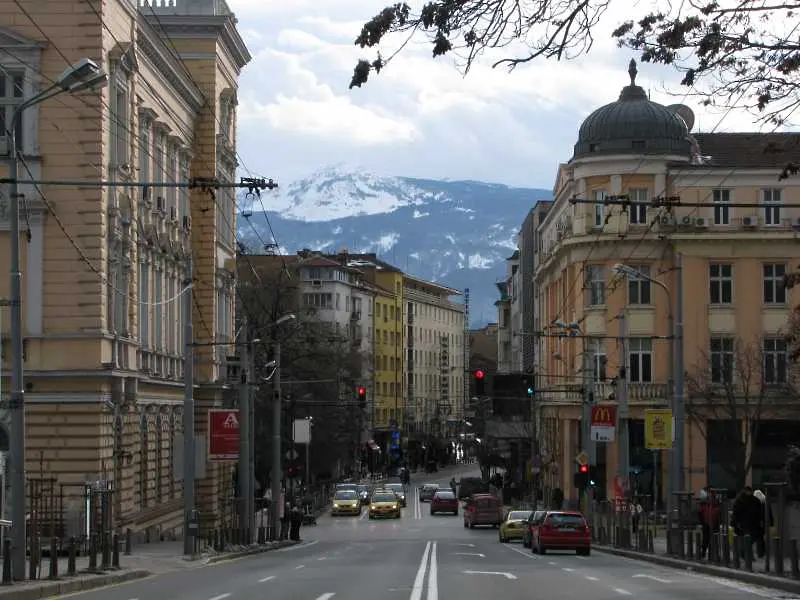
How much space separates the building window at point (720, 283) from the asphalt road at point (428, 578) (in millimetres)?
22504

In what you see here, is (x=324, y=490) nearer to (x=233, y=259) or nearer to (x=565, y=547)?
(x=233, y=259)

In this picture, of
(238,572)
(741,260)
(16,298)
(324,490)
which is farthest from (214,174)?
(324,490)

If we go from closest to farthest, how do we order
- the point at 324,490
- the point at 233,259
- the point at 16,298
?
the point at 16,298 < the point at 233,259 < the point at 324,490

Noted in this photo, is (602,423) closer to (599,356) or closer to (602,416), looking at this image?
(602,416)

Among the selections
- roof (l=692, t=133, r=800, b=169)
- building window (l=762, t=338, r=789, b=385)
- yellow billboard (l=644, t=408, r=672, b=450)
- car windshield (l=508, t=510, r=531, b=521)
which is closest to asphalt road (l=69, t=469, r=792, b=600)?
yellow billboard (l=644, t=408, r=672, b=450)

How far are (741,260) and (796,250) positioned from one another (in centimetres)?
227

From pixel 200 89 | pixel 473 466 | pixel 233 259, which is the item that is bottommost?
pixel 473 466

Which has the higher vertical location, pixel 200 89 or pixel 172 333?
pixel 200 89

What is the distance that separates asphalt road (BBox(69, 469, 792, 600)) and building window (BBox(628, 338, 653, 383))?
20.9 meters

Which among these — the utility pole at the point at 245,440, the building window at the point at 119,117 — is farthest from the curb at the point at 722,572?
the building window at the point at 119,117

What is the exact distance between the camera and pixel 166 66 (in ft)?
165

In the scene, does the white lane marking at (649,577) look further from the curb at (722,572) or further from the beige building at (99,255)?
the beige building at (99,255)

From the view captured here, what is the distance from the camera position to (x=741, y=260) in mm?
68500

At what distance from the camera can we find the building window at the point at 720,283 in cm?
6888
